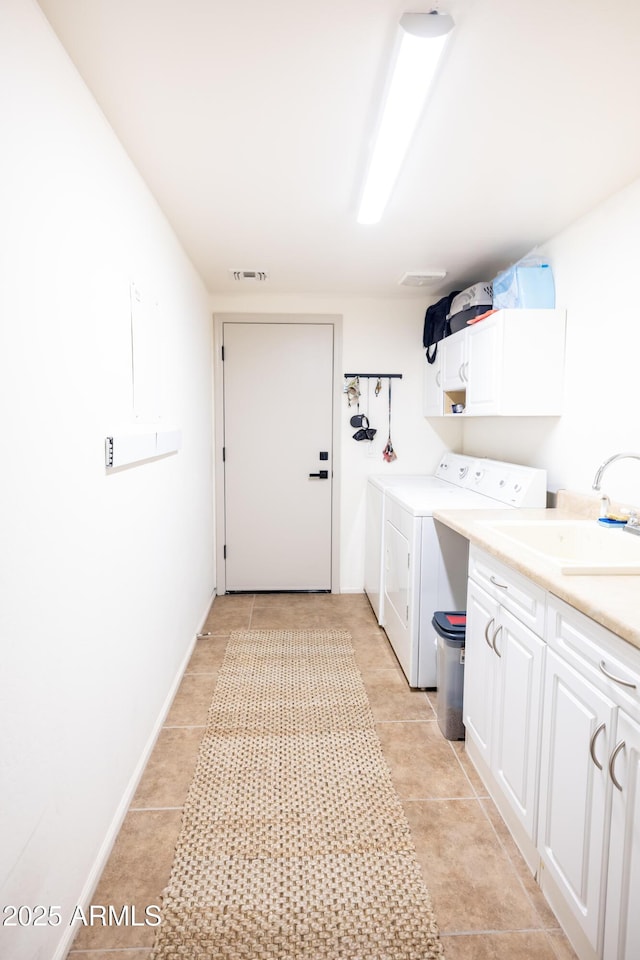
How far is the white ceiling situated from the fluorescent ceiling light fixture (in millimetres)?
54

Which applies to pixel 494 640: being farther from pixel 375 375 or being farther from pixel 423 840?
pixel 375 375

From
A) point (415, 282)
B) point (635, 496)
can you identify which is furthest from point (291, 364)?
point (635, 496)

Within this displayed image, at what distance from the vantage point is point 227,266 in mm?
3197

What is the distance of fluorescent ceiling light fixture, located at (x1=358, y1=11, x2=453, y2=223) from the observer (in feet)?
3.94

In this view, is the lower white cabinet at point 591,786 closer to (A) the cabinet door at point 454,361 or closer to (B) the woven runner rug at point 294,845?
(B) the woven runner rug at point 294,845

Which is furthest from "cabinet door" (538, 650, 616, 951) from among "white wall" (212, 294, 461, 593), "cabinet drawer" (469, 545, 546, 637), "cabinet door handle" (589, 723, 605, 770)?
"white wall" (212, 294, 461, 593)

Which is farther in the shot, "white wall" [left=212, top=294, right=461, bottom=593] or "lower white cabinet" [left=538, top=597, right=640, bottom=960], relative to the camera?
"white wall" [left=212, top=294, right=461, bottom=593]

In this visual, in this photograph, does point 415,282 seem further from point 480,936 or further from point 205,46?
point 480,936

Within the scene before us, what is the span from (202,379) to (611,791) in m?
3.13

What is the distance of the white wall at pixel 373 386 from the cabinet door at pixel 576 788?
2700 millimetres

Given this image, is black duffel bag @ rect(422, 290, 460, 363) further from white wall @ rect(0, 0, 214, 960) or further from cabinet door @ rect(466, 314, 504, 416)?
white wall @ rect(0, 0, 214, 960)

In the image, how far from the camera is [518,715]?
5.25ft

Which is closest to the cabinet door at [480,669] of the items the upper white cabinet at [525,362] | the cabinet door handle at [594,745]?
the cabinet door handle at [594,745]

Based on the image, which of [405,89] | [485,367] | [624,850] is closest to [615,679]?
[624,850]
